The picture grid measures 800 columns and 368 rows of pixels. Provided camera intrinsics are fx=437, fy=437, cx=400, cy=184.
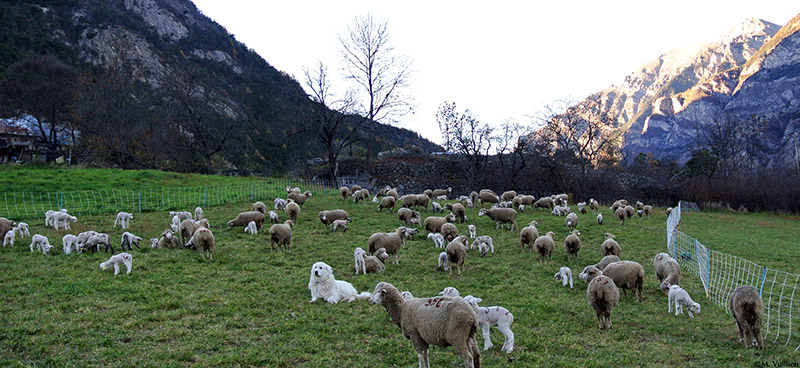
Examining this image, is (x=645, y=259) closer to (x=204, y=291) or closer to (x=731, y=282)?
(x=731, y=282)

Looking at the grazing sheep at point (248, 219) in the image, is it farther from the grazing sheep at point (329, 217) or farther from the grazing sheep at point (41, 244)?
the grazing sheep at point (41, 244)

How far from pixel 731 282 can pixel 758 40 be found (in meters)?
216

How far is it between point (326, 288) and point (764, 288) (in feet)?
37.5

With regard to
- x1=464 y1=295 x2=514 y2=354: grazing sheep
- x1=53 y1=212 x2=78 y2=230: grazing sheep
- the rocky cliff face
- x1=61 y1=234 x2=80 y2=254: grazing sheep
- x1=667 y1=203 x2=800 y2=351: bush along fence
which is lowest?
x1=667 y1=203 x2=800 y2=351: bush along fence

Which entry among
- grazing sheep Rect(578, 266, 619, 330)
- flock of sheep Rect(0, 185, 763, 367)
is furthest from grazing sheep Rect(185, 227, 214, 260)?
grazing sheep Rect(578, 266, 619, 330)

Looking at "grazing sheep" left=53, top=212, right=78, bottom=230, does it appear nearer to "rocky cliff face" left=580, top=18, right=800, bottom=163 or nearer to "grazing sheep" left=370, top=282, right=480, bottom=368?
"grazing sheep" left=370, top=282, right=480, bottom=368

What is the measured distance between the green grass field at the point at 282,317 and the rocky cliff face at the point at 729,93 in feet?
266

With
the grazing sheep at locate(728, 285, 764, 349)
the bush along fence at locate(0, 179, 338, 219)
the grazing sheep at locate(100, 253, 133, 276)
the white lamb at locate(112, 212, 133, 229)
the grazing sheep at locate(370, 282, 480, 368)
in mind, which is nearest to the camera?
the grazing sheep at locate(370, 282, 480, 368)

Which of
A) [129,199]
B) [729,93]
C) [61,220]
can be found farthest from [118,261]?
[729,93]

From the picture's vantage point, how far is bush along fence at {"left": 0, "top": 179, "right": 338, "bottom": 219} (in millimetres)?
19359

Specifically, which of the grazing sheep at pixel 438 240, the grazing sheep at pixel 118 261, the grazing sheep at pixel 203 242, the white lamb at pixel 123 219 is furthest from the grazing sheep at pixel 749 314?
the white lamb at pixel 123 219

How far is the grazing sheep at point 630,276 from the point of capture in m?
9.20

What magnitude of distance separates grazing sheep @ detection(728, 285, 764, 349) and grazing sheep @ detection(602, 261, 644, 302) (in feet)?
8.11

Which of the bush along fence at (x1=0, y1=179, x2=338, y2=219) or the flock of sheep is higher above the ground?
the bush along fence at (x1=0, y1=179, x2=338, y2=219)
